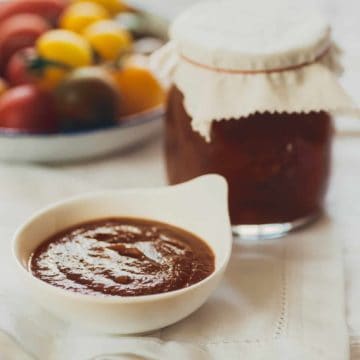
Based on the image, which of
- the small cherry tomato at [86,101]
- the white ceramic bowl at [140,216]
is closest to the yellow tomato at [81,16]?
the small cherry tomato at [86,101]

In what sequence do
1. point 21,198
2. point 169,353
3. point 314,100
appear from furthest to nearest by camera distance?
point 21,198
point 314,100
point 169,353

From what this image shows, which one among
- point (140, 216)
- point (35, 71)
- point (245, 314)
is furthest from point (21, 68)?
point (245, 314)

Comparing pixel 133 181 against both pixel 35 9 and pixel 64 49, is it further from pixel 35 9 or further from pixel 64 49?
pixel 35 9

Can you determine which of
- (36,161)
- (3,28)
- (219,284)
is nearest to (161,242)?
(219,284)

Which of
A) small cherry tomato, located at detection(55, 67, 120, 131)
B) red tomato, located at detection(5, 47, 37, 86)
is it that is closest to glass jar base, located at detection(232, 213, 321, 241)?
small cherry tomato, located at detection(55, 67, 120, 131)

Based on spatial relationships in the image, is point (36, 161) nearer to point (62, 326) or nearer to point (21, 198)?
point (21, 198)
